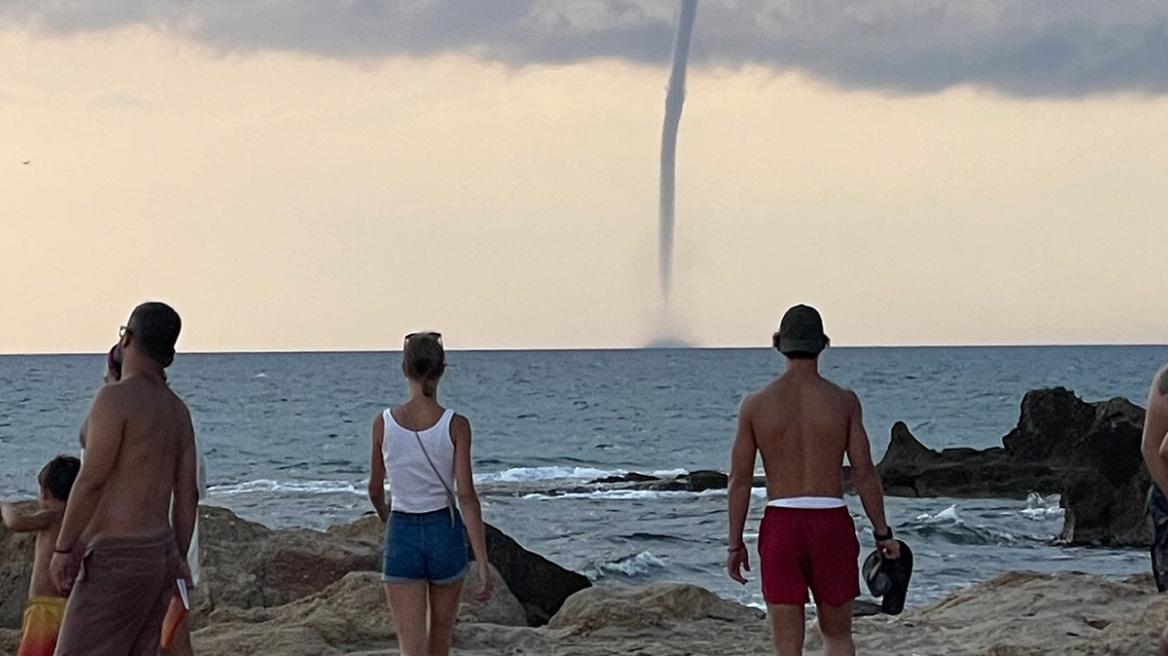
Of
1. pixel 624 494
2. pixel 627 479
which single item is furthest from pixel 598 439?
pixel 624 494

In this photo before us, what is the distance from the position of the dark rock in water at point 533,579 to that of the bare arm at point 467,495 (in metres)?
6.22

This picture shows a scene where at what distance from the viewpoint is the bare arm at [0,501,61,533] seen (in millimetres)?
6098

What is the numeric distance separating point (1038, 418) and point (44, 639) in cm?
3199

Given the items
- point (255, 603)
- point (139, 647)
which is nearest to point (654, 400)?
point (255, 603)

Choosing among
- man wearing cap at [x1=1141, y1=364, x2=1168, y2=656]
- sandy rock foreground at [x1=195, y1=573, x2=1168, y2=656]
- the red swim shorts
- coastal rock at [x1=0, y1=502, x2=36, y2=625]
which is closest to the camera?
the red swim shorts

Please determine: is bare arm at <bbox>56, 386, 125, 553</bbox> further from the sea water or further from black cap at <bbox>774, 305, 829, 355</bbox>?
the sea water

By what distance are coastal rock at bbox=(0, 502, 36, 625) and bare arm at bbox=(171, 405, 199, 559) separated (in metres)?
5.92

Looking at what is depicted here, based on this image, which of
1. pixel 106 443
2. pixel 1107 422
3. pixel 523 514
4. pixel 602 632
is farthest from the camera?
pixel 523 514

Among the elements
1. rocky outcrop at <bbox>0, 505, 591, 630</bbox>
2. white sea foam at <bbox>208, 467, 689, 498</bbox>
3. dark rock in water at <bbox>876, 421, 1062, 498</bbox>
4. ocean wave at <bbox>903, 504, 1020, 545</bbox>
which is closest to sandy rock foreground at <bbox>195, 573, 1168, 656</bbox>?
rocky outcrop at <bbox>0, 505, 591, 630</bbox>

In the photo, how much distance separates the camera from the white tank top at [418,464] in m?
6.70

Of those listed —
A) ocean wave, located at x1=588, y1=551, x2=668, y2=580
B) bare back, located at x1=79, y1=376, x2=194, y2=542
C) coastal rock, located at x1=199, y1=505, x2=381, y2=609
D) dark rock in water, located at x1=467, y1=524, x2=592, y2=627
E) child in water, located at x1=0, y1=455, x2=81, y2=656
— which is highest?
bare back, located at x1=79, y1=376, x2=194, y2=542

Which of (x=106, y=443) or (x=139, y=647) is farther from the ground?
(x=106, y=443)

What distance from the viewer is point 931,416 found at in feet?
232

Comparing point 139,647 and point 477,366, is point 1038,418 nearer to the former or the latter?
point 139,647
